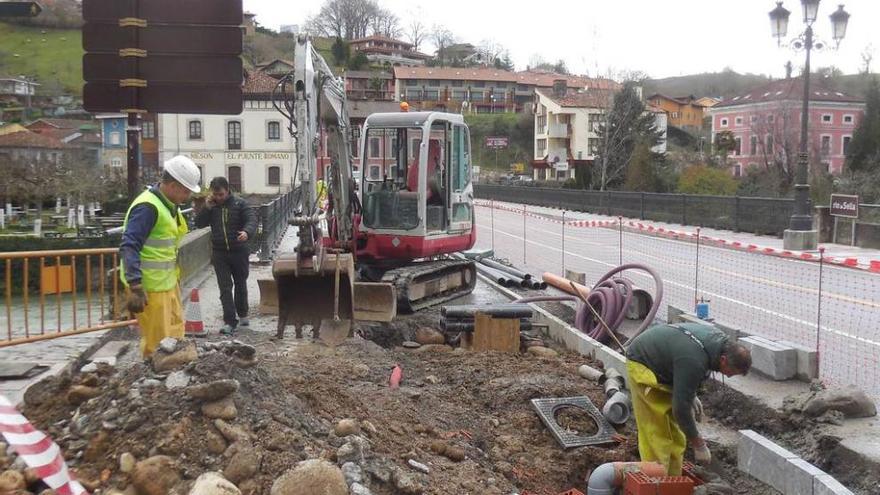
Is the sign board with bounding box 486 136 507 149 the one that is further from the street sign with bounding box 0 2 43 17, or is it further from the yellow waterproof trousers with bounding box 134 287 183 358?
the yellow waterproof trousers with bounding box 134 287 183 358

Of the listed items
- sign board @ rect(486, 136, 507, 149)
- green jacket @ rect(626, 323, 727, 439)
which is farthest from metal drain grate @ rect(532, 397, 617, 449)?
sign board @ rect(486, 136, 507, 149)

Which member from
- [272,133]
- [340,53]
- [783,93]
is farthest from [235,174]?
[340,53]

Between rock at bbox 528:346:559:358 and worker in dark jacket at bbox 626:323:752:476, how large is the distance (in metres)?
3.15

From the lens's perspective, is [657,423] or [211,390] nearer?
[211,390]

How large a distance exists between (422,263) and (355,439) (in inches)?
287

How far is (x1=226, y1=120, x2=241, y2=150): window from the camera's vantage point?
6241 centimetres

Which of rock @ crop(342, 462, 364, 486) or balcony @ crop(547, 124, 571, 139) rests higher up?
balcony @ crop(547, 124, 571, 139)

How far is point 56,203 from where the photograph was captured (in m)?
35.6

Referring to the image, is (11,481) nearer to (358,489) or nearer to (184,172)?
(358,489)

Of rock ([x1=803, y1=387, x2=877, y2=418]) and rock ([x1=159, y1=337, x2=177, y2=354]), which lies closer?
rock ([x1=159, y1=337, x2=177, y2=354])

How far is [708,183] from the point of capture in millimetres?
35500

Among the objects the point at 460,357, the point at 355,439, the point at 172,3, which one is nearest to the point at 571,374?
the point at 460,357

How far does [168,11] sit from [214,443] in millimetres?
7530

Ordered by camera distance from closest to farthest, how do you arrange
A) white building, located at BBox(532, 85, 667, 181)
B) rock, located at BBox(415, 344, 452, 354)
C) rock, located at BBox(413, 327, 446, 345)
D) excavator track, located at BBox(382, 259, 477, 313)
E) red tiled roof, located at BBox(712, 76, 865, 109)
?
1. rock, located at BBox(415, 344, 452, 354)
2. rock, located at BBox(413, 327, 446, 345)
3. excavator track, located at BBox(382, 259, 477, 313)
4. red tiled roof, located at BBox(712, 76, 865, 109)
5. white building, located at BBox(532, 85, 667, 181)
